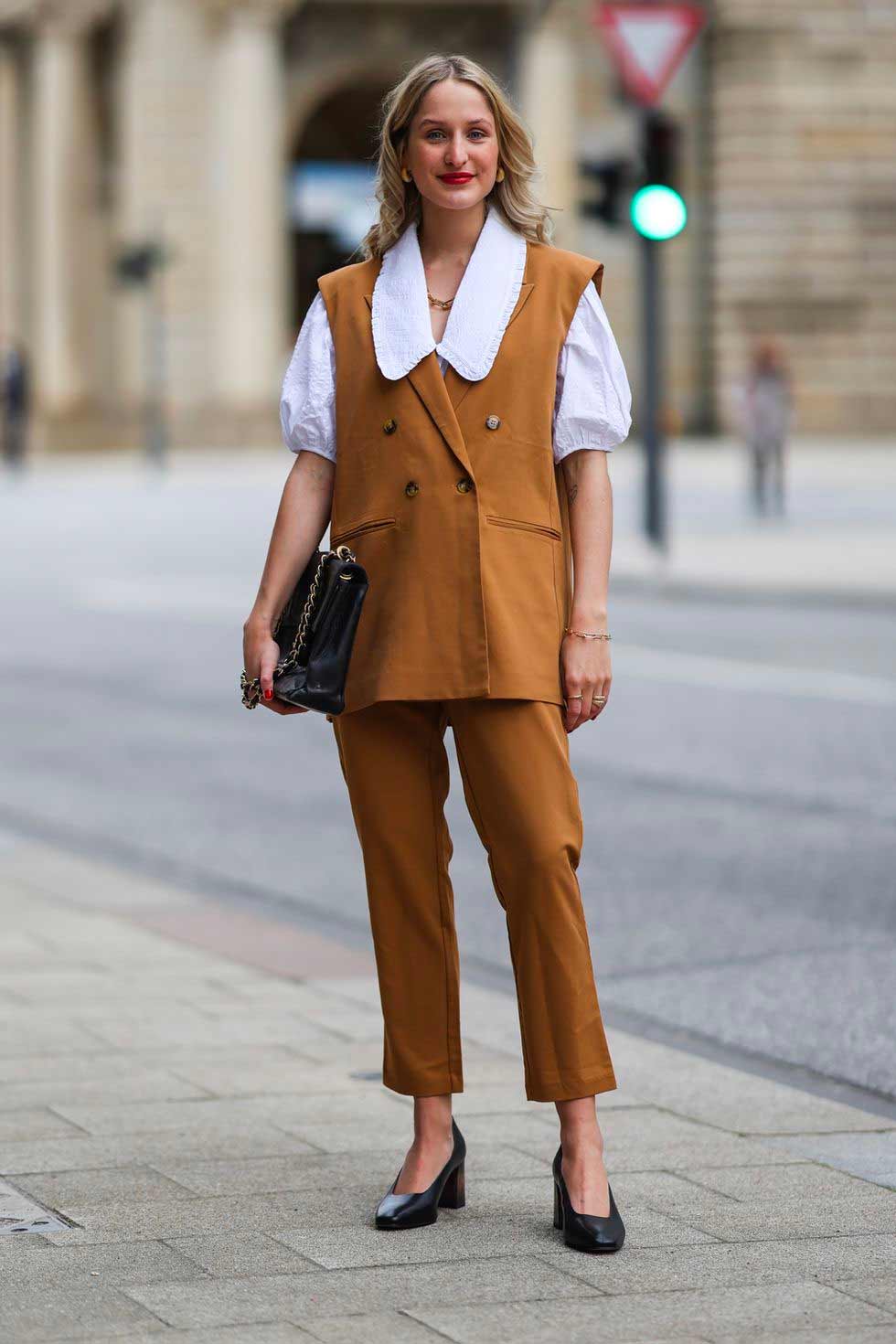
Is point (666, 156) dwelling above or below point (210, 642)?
above

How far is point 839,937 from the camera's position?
6.85m

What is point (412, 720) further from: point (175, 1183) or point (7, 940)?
point (7, 940)

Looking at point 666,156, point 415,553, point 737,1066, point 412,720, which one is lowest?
point 737,1066

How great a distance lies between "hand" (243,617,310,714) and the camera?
4.06m

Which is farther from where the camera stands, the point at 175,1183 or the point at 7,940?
the point at 7,940

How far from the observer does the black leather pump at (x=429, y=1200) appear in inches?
161

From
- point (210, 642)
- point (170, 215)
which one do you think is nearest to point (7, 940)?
point (210, 642)

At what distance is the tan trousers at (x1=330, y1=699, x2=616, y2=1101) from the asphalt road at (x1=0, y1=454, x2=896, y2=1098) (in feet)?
4.43

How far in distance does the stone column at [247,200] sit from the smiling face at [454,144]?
134 ft

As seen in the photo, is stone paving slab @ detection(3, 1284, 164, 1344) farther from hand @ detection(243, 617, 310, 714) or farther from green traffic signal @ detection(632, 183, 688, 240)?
green traffic signal @ detection(632, 183, 688, 240)

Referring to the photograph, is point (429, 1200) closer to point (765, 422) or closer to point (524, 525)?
point (524, 525)

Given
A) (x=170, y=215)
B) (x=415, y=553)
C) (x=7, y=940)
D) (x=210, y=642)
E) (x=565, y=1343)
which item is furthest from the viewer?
(x=170, y=215)

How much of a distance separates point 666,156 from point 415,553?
619 inches

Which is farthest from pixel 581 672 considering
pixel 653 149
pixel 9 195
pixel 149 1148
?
pixel 9 195
